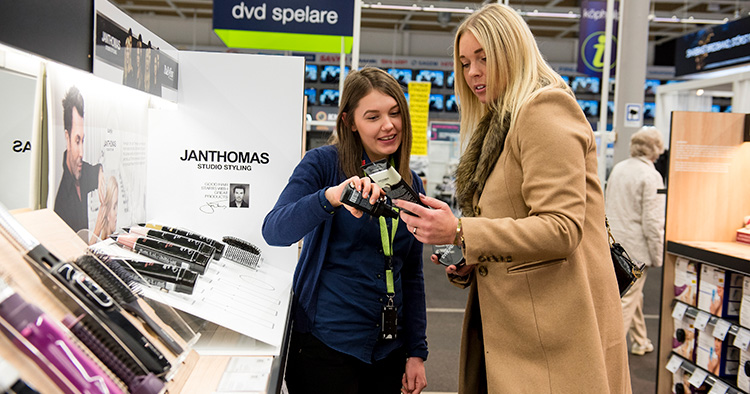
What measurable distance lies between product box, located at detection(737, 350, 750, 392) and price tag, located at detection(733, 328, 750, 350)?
0.03 metres

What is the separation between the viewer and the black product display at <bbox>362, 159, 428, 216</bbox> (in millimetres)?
1404

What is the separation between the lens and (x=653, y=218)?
14.3 ft

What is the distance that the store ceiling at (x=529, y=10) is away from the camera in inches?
498

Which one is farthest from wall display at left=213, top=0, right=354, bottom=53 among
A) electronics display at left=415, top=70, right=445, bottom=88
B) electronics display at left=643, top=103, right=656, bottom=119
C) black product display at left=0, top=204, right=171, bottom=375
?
electronics display at left=643, top=103, right=656, bottom=119

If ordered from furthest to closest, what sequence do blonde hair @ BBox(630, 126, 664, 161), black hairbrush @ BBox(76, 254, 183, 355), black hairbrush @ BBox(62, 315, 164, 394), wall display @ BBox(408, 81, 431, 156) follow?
wall display @ BBox(408, 81, 431, 156)
blonde hair @ BBox(630, 126, 664, 161)
black hairbrush @ BBox(76, 254, 183, 355)
black hairbrush @ BBox(62, 315, 164, 394)

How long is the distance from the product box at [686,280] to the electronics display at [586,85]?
440 inches

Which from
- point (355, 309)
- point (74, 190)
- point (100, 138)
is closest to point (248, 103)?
point (100, 138)

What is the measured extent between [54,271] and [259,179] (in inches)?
53.5

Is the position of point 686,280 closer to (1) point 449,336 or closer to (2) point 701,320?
(2) point 701,320

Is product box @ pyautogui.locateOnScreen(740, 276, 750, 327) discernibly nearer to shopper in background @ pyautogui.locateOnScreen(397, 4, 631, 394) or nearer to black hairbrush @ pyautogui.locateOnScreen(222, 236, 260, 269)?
shopper in background @ pyautogui.locateOnScreen(397, 4, 631, 394)

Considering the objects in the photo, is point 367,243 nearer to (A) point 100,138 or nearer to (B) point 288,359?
(B) point 288,359

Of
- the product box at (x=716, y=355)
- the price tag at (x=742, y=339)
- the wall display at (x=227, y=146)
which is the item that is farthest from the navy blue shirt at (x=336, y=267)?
the product box at (x=716, y=355)

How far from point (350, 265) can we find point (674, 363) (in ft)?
8.78

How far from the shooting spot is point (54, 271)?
2.97 ft
